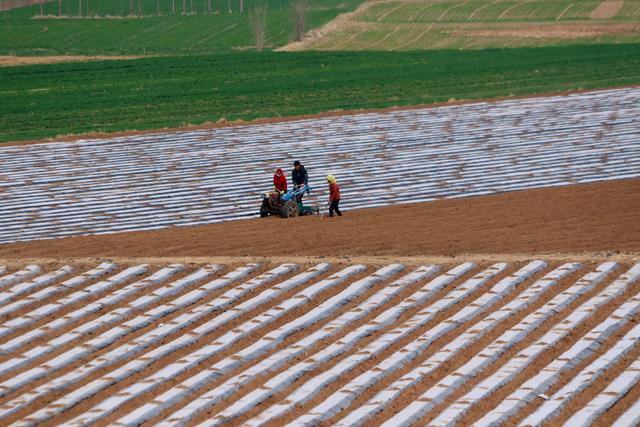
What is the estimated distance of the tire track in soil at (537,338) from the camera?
44.1 feet

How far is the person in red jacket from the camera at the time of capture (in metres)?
25.5

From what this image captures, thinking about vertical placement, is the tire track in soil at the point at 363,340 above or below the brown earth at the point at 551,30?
below

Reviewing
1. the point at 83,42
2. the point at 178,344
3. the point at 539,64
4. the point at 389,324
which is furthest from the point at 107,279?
the point at 83,42

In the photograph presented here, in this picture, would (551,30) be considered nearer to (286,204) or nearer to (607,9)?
(607,9)

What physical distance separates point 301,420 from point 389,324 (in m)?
3.57

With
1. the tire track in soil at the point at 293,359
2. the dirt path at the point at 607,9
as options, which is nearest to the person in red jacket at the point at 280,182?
the tire track in soil at the point at 293,359

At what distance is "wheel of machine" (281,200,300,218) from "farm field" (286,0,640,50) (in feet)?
131

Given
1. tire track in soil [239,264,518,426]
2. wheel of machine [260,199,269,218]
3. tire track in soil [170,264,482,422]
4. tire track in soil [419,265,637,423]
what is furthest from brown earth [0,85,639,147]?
tire track in soil [419,265,637,423]

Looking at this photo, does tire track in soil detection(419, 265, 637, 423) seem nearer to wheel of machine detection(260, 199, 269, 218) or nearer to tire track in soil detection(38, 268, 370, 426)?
tire track in soil detection(38, 268, 370, 426)

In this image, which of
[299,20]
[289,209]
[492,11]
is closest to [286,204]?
[289,209]

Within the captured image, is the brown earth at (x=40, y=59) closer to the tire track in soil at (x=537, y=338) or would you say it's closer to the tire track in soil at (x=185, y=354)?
the tire track in soil at (x=185, y=354)

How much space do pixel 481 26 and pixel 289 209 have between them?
4792cm

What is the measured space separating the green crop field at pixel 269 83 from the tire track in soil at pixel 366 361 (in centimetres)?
2444

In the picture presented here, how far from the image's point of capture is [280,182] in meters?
25.6
